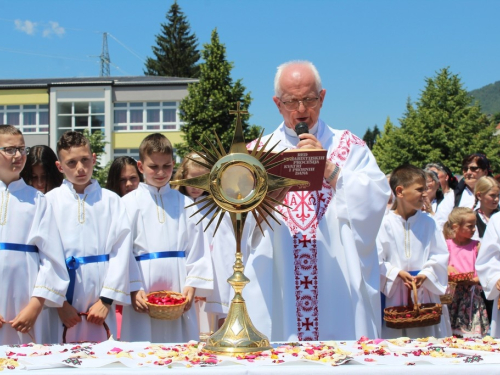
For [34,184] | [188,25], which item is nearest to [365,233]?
[34,184]

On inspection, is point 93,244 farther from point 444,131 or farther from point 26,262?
point 444,131

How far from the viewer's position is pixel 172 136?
45.9 metres

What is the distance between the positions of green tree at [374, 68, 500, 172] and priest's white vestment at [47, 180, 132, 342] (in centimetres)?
3374

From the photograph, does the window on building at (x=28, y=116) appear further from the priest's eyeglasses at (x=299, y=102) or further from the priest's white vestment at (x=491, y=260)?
the priest's eyeglasses at (x=299, y=102)

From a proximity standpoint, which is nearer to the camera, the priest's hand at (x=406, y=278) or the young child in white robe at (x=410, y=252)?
the priest's hand at (x=406, y=278)

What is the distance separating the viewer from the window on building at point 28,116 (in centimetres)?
4609

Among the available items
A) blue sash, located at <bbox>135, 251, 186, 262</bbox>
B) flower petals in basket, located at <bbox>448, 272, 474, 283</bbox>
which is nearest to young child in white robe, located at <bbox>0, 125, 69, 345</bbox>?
blue sash, located at <bbox>135, 251, 186, 262</bbox>

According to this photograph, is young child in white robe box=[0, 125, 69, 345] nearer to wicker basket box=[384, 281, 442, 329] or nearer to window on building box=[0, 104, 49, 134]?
wicker basket box=[384, 281, 442, 329]

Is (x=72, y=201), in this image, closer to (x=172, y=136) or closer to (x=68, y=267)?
(x=68, y=267)

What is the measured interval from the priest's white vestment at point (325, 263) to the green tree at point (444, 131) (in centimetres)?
3386

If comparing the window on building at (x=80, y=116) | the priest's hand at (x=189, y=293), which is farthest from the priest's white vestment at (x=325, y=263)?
the window on building at (x=80, y=116)

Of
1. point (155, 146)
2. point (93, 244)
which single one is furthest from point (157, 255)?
point (155, 146)

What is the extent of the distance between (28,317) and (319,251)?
6.10 ft

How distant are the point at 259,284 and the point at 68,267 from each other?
1.40 meters
